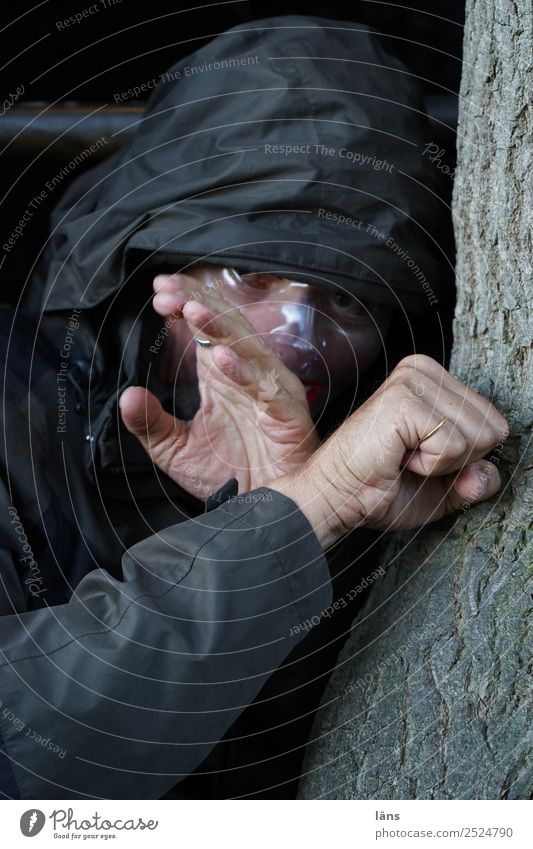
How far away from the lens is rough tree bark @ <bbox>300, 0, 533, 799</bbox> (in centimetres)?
85

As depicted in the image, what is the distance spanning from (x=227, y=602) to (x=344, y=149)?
28.8 inches

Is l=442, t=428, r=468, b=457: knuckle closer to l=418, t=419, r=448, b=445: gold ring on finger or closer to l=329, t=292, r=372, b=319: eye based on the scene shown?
l=418, t=419, r=448, b=445: gold ring on finger

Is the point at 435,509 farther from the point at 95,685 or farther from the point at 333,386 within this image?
the point at 333,386

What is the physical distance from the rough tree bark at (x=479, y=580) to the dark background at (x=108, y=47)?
86 centimetres

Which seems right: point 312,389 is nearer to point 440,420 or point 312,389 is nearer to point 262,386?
point 262,386

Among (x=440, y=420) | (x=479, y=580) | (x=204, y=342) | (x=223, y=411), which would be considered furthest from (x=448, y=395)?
(x=223, y=411)

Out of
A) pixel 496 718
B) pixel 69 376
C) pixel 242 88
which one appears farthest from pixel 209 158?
pixel 496 718

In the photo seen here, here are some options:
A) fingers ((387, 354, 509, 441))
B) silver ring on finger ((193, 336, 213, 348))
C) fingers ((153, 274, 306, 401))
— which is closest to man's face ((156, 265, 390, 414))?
silver ring on finger ((193, 336, 213, 348))

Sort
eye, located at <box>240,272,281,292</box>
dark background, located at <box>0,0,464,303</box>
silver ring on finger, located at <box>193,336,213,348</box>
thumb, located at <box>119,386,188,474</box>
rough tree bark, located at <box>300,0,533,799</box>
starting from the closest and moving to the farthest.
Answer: rough tree bark, located at <box>300,0,533,799</box> → silver ring on finger, located at <box>193,336,213,348</box> → thumb, located at <box>119,386,188,474</box> → eye, located at <box>240,272,281,292</box> → dark background, located at <box>0,0,464,303</box>

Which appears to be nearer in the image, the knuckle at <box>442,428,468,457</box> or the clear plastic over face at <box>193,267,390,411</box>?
the knuckle at <box>442,428,468,457</box>

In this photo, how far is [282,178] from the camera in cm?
129

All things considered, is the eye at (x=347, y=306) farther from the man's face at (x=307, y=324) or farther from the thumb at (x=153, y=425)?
the thumb at (x=153, y=425)

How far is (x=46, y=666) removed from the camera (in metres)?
0.91

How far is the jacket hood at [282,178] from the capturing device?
1.29m
